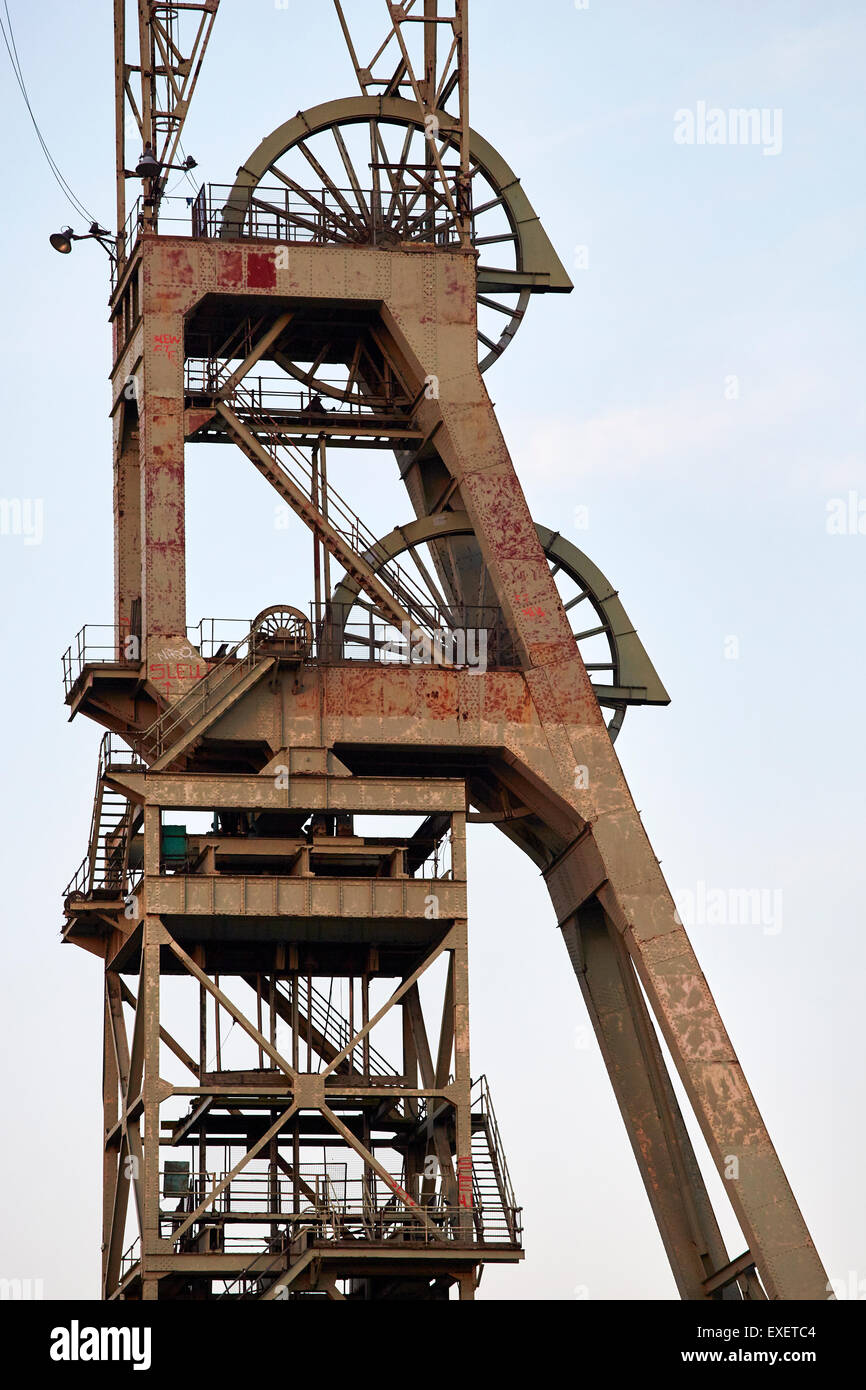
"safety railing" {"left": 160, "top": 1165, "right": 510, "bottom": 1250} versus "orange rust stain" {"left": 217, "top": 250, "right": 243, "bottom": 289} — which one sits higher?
"orange rust stain" {"left": 217, "top": 250, "right": 243, "bottom": 289}

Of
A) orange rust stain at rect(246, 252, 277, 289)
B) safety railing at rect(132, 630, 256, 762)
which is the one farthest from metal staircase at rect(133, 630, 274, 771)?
orange rust stain at rect(246, 252, 277, 289)

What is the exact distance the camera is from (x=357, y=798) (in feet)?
178

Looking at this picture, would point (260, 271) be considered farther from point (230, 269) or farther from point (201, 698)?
point (201, 698)

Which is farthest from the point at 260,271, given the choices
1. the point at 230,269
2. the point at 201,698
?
the point at 201,698

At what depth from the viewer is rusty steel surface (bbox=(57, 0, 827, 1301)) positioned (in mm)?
53312

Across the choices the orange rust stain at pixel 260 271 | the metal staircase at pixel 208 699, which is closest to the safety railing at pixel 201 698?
the metal staircase at pixel 208 699

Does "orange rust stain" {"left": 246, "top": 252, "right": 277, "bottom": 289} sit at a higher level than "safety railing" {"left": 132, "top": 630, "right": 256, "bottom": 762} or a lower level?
higher

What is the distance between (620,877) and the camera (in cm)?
5603

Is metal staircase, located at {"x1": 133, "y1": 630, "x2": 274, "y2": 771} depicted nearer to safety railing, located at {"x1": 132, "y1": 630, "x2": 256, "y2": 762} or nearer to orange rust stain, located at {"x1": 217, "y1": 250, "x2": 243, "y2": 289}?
safety railing, located at {"x1": 132, "y1": 630, "x2": 256, "y2": 762}

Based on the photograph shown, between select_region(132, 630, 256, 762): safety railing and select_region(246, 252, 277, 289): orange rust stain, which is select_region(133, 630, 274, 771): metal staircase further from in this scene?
select_region(246, 252, 277, 289): orange rust stain

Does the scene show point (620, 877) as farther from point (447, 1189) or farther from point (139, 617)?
point (139, 617)

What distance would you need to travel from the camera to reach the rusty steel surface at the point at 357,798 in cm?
5331
